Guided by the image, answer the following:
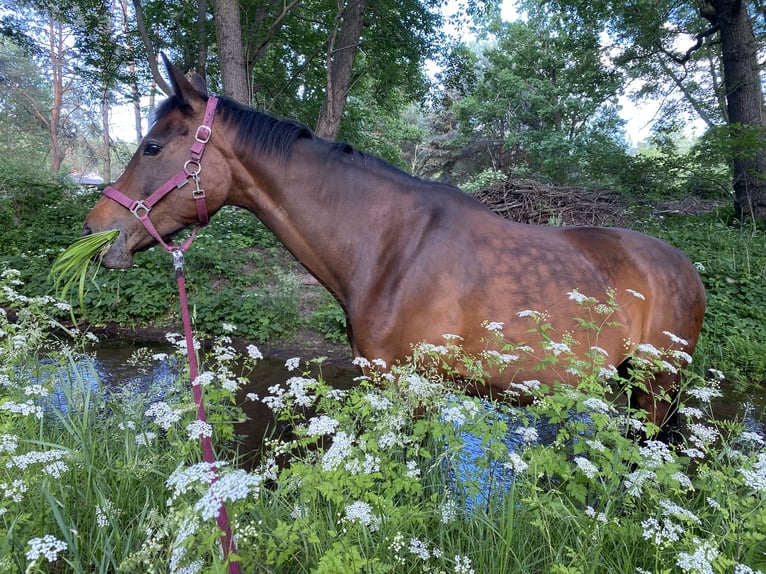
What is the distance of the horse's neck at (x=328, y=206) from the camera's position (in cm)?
219

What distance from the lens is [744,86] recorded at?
6.66 metres

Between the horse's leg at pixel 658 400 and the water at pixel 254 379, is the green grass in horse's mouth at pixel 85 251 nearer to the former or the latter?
the water at pixel 254 379

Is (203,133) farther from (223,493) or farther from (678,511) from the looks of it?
(678,511)

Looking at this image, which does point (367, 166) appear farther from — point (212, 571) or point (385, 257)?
point (212, 571)

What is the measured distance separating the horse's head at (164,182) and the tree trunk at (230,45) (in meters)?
5.31

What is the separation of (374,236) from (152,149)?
4.32 ft

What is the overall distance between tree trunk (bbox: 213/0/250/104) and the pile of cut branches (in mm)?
5238

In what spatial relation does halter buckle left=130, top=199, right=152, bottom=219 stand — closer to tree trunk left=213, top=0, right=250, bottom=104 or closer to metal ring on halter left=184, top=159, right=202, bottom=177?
metal ring on halter left=184, top=159, right=202, bottom=177

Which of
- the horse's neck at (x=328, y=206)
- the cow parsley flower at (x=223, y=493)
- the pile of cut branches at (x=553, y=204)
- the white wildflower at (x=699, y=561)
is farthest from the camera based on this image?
the pile of cut branches at (x=553, y=204)

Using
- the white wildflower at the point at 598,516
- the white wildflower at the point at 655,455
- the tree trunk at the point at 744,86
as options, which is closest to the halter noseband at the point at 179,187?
the white wildflower at the point at 598,516

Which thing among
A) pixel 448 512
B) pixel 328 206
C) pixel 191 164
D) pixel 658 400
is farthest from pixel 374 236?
pixel 658 400

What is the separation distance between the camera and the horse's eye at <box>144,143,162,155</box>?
81.3 inches

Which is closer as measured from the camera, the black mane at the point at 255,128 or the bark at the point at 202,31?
the black mane at the point at 255,128

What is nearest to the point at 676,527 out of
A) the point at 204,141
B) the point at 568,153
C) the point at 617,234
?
the point at 617,234
